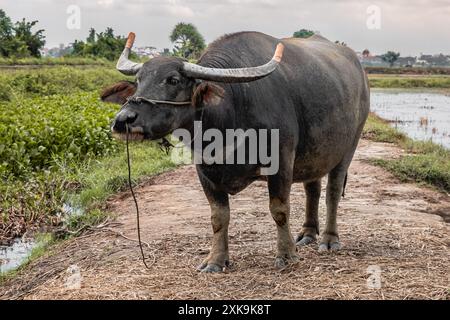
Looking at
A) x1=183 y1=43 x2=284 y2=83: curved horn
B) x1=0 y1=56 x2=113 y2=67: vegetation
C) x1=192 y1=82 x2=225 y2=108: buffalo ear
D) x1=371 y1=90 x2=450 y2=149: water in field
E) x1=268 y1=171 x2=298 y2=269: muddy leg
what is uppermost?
x1=0 y1=56 x2=113 y2=67: vegetation

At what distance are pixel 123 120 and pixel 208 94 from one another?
0.54m

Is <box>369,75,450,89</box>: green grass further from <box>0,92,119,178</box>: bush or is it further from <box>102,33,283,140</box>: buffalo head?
<box>102,33,283,140</box>: buffalo head

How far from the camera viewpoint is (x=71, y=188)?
8602 mm

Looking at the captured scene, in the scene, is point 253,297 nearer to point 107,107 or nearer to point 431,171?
point 431,171

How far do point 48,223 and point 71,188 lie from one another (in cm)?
139

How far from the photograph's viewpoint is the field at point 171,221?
432 centimetres

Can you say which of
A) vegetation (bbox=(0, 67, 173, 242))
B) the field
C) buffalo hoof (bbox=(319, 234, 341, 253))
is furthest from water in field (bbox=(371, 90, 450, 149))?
buffalo hoof (bbox=(319, 234, 341, 253))

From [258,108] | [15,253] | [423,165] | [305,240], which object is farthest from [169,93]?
[423,165]

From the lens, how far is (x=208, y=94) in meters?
3.87

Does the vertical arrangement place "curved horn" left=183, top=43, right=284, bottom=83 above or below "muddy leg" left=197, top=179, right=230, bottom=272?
above

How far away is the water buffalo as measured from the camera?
3844mm

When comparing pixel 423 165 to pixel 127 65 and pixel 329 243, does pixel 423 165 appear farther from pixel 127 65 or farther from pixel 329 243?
pixel 127 65

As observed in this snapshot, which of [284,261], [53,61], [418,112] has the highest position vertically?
[53,61]

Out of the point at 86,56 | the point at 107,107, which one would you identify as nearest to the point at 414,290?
the point at 107,107
